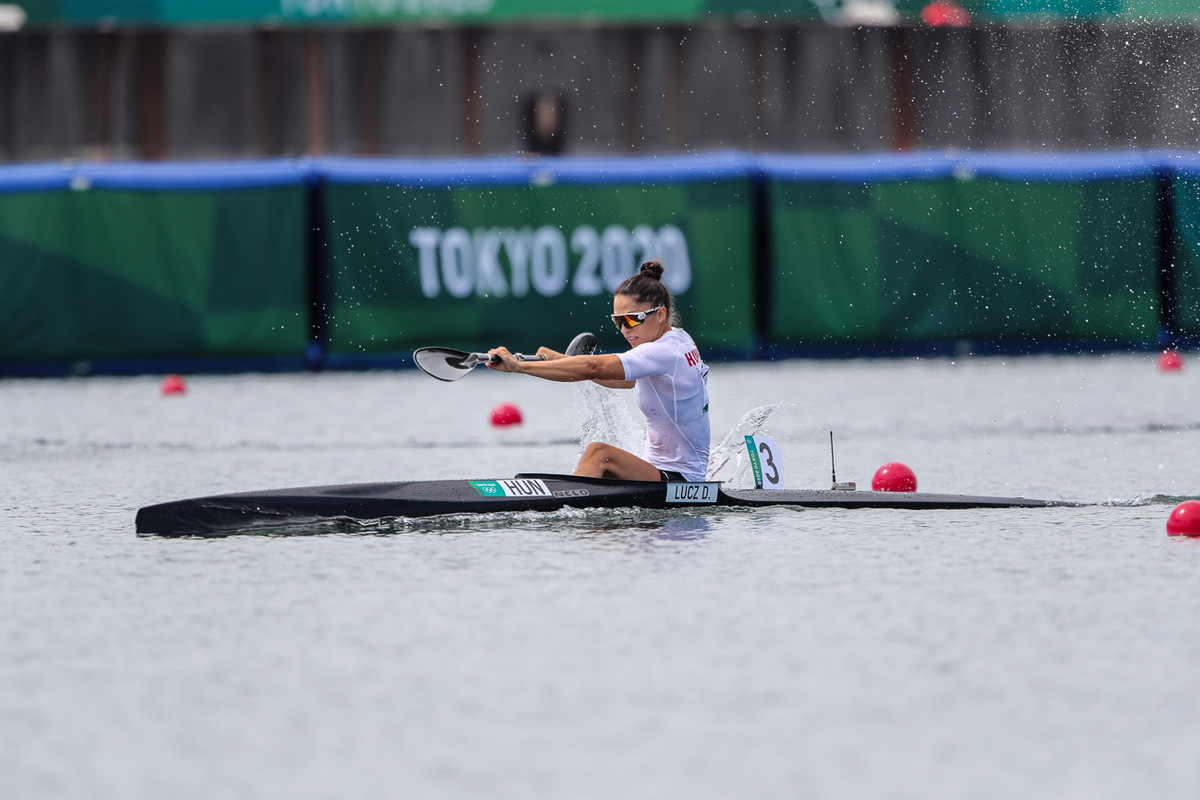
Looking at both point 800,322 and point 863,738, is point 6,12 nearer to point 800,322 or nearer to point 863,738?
point 800,322

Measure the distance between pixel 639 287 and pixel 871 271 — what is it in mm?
11333

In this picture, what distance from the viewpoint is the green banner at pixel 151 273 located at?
59.7ft

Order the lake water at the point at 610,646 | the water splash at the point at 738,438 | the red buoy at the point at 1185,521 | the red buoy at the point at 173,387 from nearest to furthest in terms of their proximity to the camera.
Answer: the lake water at the point at 610,646 < the red buoy at the point at 1185,521 < the water splash at the point at 738,438 < the red buoy at the point at 173,387

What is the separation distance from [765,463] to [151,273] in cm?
1112

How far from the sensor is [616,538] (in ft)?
25.1

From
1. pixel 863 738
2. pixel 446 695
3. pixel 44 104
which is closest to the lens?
pixel 863 738

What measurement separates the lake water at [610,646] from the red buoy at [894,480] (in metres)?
0.26

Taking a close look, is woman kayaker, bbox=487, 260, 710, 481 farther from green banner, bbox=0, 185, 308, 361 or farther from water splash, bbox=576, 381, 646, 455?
green banner, bbox=0, 185, 308, 361

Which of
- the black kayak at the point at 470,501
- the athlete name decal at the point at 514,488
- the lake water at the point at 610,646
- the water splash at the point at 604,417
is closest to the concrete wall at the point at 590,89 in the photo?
the lake water at the point at 610,646

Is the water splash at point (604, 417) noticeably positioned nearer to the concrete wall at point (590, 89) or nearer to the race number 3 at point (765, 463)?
the race number 3 at point (765, 463)

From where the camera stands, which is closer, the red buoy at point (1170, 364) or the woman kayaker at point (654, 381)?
the woman kayaker at point (654, 381)

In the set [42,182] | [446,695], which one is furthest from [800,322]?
[446,695]

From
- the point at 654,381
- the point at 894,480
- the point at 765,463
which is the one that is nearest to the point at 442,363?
the point at 654,381

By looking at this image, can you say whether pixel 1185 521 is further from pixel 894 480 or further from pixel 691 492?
pixel 691 492
